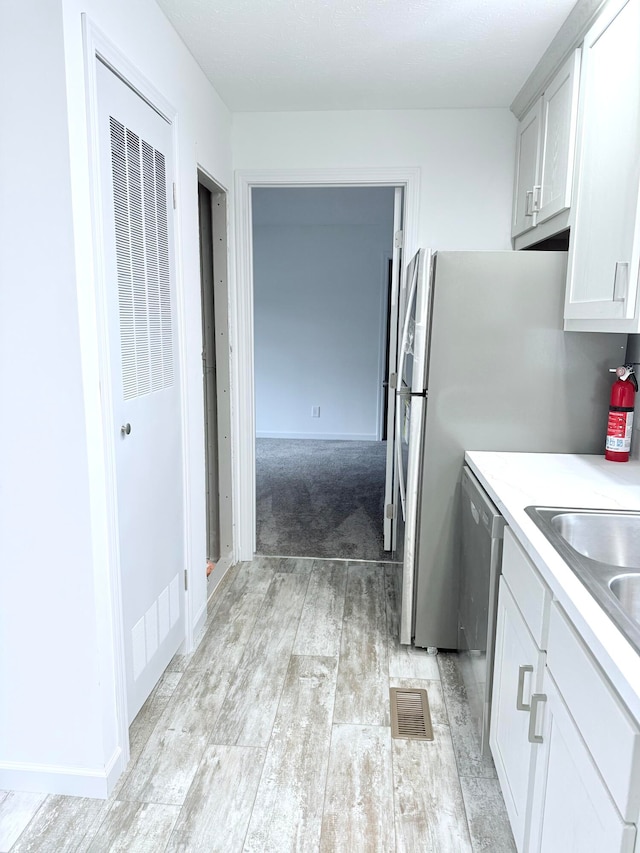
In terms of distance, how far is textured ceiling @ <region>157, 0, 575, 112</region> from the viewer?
1933 mm

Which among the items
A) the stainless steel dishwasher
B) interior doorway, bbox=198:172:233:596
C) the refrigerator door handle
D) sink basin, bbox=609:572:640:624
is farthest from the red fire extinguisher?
interior doorway, bbox=198:172:233:596

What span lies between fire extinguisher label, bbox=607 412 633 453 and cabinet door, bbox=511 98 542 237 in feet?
3.06

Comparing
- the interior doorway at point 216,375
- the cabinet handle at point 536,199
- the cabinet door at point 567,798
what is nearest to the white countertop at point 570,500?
the cabinet door at point 567,798

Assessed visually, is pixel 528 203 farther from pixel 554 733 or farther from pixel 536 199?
pixel 554 733

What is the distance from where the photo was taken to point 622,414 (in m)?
2.05

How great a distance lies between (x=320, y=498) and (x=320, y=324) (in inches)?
105

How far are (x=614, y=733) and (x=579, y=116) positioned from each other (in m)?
1.93

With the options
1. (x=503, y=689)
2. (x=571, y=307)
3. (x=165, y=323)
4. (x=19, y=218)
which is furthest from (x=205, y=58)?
(x=503, y=689)

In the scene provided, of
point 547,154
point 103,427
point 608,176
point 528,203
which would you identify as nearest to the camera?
point 103,427

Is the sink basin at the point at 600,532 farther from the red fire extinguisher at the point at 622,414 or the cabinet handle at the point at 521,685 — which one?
the red fire extinguisher at the point at 622,414

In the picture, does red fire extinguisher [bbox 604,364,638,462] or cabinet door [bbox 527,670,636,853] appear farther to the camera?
red fire extinguisher [bbox 604,364,638,462]

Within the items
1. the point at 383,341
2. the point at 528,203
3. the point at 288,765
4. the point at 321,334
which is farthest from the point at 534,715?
the point at 321,334

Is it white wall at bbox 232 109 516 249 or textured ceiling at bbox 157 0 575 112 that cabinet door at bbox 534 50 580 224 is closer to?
textured ceiling at bbox 157 0 575 112

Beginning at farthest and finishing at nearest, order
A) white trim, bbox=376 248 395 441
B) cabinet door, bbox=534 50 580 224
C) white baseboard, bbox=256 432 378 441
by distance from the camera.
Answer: white baseboard, bbox=256 432 378 441 → white trim, bbox=376 248 395 441 → cabinet door, bbox=534 50 580 224
